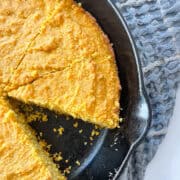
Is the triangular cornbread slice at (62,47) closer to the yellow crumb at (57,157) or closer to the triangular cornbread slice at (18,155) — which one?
the triangular cornbread slice at (18,155)

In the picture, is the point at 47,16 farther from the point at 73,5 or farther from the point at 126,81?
the point at 126,81

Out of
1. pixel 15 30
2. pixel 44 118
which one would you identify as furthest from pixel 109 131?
pixel 15 30

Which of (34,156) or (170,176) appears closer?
(170,176)

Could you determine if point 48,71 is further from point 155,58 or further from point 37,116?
point 155,58

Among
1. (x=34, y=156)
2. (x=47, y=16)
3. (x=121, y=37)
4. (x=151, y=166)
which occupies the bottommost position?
(x=151, y=166)

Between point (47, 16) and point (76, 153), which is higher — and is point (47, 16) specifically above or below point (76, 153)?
above

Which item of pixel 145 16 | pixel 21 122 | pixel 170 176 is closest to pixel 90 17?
pixel 145 16

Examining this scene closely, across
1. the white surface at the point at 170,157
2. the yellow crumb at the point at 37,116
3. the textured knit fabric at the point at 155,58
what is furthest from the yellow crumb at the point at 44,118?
the white surface at the point at 170,157
